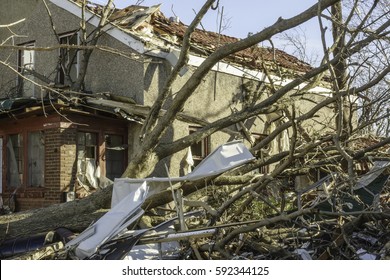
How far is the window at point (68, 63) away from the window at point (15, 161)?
164 cm

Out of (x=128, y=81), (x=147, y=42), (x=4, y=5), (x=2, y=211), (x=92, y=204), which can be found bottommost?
(x=2, y=211)

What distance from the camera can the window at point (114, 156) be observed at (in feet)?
39.3

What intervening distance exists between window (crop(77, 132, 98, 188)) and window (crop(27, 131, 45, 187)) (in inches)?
33.4

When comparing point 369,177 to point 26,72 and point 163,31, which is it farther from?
point 26,72

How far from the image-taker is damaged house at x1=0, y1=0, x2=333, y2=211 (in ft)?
37.0

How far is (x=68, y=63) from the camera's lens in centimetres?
1275

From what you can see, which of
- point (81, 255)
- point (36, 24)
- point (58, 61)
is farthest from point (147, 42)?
point (81, 255)

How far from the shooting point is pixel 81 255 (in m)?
6.68

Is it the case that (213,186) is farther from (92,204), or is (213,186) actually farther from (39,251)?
(39,251)

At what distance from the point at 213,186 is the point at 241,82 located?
5.47 meters

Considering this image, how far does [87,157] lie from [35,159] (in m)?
1.28

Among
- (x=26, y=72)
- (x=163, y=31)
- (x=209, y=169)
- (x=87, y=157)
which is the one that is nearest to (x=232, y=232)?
(x=209, y=169)

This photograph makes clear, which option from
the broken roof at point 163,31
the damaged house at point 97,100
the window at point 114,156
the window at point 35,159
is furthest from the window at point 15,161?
the broken roof at point 163,31

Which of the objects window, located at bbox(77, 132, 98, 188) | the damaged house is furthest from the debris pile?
window, located at bbox(77, 132, 98, 188)
